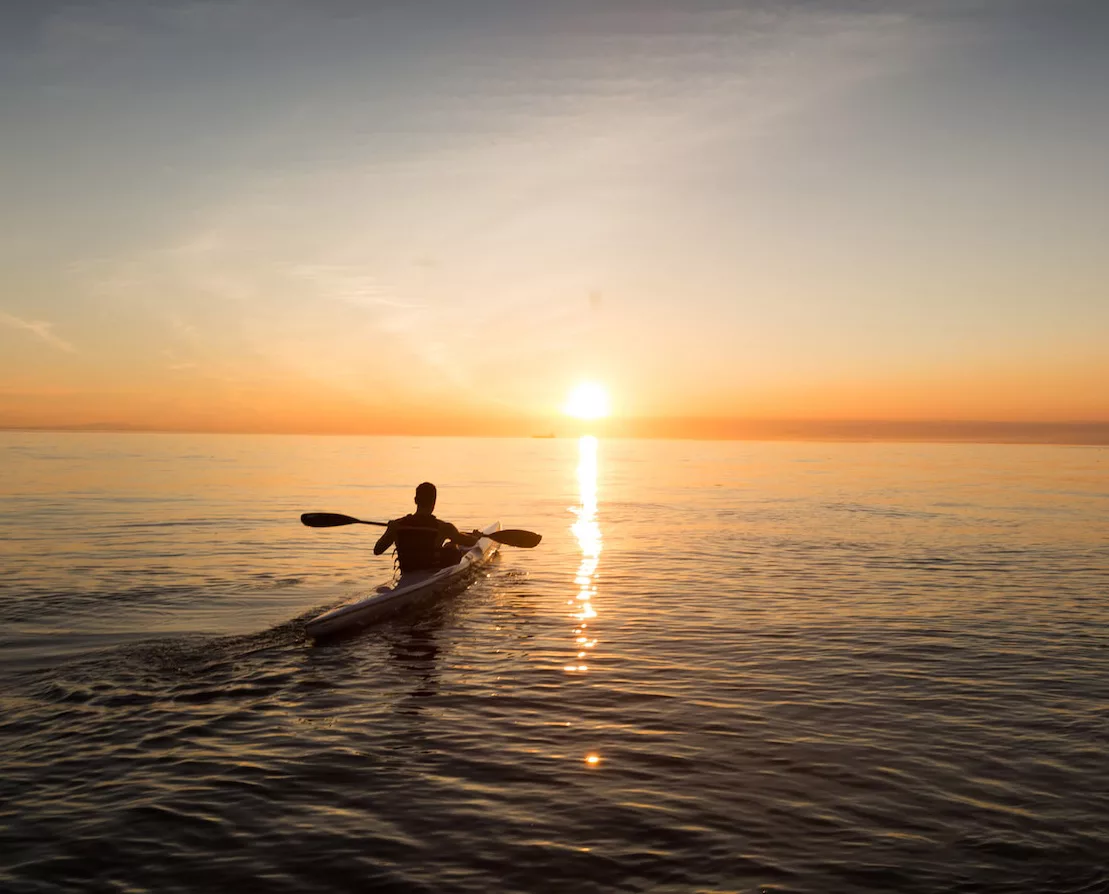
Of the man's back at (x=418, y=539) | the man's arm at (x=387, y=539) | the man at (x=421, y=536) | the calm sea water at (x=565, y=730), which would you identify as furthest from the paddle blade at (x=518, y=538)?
the man's arm at (x=387, y=539)

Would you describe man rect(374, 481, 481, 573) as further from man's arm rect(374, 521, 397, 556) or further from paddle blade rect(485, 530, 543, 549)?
paddle blade rect(485, 530, 543, 549)

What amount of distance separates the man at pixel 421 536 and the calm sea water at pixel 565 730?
1593mm

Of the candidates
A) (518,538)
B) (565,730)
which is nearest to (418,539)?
(518,538)

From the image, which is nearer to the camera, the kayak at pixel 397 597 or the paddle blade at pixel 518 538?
the kayak at pixel 397 597

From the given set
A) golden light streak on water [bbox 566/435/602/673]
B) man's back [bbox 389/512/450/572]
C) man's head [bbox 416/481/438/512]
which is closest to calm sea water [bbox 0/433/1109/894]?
golden light streak on water [bbox 566/435/602/673]

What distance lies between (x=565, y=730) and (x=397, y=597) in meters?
7.76

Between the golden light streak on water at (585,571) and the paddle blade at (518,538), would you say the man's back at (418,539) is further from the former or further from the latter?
→ the golden light streak on water at (585,571)

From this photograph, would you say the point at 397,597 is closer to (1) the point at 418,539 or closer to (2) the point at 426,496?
(1) the point at 418,539

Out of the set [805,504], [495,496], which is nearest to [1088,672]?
[805,504]

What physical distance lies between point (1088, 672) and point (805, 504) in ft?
110

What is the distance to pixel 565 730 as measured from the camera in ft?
32.1

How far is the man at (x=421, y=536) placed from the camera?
18.1 metres

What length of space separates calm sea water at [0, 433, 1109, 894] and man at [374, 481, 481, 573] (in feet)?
5.23

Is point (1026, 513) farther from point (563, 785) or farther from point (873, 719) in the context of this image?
point (563, 785)
